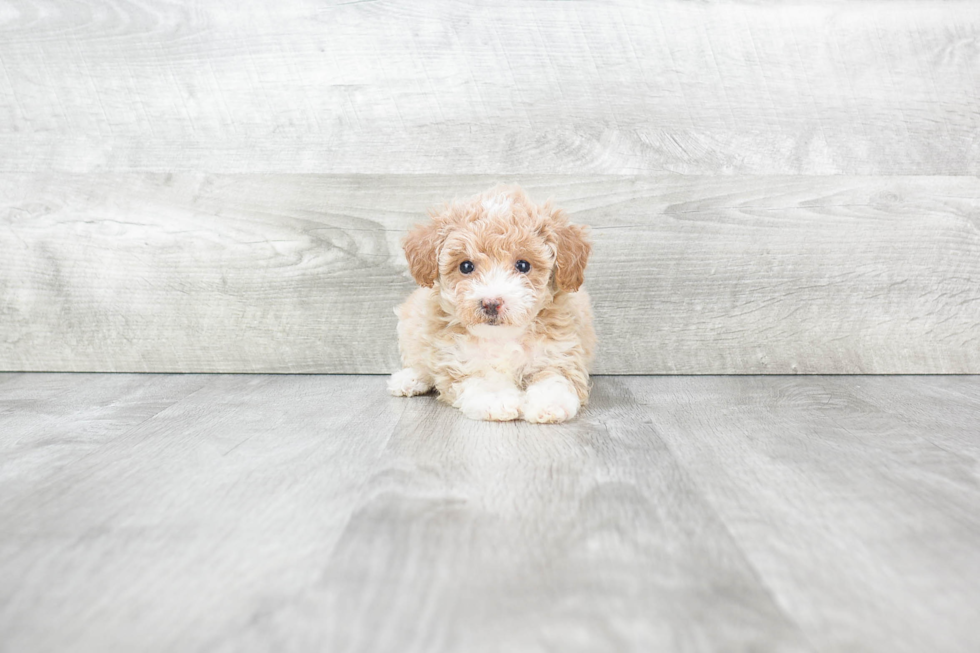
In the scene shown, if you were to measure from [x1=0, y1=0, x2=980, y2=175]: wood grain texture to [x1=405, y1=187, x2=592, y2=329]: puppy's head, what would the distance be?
0.55m

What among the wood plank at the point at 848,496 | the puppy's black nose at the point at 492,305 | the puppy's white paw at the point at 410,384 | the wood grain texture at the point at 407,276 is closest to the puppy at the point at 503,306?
the puppy's black nose at the point at 492,305

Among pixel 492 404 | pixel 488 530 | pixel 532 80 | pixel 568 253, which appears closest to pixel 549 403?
pixel 492 404

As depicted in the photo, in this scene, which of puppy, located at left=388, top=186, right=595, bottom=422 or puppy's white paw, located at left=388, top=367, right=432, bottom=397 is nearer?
puppy, located at left=388, top=186, right=595, bottom=422

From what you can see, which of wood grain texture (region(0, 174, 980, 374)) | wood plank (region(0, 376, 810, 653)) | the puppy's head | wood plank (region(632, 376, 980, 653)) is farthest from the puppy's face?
wood grain texture (region(0, 174, 980, 374))

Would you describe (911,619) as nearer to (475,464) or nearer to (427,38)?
(475,464)

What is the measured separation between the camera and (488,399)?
1.61 meters

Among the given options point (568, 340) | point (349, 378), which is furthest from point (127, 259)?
point (568, 340)

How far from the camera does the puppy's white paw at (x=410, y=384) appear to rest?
1884mm

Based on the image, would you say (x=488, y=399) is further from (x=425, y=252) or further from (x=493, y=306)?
(x=425, y=252)

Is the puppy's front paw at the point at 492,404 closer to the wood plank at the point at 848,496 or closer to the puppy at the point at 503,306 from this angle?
the puppy at the point at 503,306

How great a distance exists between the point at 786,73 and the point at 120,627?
2.17m

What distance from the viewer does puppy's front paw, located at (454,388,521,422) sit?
1589mm

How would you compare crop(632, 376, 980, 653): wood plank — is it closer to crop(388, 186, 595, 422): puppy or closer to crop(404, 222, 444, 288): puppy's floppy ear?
crop(388, 186, 595, 422): puppy

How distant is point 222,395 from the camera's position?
1.91 meters
